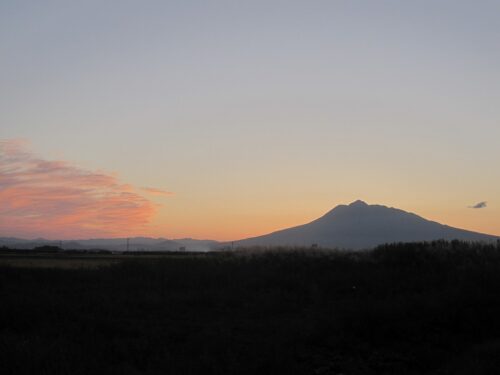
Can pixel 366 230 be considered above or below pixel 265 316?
above

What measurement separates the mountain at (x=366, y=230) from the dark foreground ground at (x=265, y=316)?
105233 millimetres

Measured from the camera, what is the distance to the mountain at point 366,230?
466 feet

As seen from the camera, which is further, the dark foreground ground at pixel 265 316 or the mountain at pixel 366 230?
the mountain at pixel 366 230

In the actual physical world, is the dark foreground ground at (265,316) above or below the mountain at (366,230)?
below

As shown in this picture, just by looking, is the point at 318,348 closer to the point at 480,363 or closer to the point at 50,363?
the point at 480,363

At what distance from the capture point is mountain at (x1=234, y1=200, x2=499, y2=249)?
14212 cm

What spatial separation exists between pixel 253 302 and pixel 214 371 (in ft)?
34.0

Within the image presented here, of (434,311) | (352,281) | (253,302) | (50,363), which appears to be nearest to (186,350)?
(50,363)

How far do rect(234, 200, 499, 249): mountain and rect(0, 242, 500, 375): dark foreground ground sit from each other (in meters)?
105

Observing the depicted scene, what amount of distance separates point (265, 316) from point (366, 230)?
474ft

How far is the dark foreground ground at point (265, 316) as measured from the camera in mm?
11211

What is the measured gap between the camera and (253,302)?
20.6 metres

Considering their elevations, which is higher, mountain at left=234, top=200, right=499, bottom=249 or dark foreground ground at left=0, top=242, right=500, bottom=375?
mountain at left=234, top=200, right=499, bottom=249

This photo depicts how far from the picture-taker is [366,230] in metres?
159
